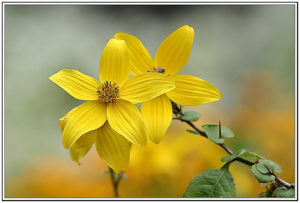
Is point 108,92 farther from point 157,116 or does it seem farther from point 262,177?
point 262,177

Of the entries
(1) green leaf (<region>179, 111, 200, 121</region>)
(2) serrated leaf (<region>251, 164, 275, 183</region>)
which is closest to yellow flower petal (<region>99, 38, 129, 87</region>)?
(1) green leaf (<region>179, 111, 200, 121</region>)

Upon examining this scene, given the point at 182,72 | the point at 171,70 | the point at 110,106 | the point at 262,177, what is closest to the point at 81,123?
the point at 110,106

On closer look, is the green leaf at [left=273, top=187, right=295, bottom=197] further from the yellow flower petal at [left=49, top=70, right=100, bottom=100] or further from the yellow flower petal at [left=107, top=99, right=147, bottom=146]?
the yellow flower petal at [left=49, top=70, right=100, bottom=100]

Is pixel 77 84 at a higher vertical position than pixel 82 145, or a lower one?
higher

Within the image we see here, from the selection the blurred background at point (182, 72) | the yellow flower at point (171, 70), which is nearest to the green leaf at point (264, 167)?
the yellow flower at point (171, 70)

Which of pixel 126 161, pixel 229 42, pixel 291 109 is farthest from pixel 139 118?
pixel 229 42

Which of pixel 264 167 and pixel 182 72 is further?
pixel 182 72

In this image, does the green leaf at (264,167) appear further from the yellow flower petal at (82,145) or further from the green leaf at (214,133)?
the yellow flower petal at (82,145)
